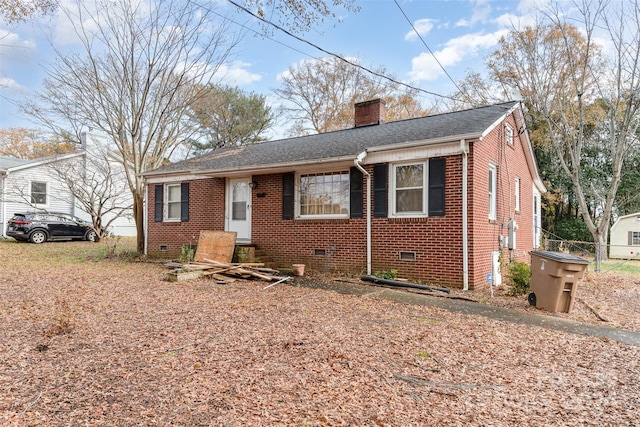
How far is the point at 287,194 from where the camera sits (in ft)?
33.0

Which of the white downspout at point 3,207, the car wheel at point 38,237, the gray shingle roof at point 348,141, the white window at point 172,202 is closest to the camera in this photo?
the gray shingle roof at point 348,141

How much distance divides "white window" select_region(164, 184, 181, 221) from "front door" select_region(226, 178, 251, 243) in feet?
7.35

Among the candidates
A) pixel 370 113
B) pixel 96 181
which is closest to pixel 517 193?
pixel 370 113

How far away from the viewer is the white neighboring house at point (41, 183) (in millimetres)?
18719

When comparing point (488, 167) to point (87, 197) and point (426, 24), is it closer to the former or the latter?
point (426, 24)

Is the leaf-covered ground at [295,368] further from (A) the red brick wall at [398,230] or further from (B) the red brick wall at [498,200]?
(B) the red brick wall at [498,200]

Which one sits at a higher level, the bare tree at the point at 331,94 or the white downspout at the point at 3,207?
the bare tree at the point at 331,94

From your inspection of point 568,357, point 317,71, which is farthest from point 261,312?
point 317,71

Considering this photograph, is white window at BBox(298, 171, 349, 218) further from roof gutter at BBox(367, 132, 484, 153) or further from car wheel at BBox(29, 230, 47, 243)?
car wheel at BBox(29, 230, 47, 243)

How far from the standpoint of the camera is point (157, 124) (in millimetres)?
12969

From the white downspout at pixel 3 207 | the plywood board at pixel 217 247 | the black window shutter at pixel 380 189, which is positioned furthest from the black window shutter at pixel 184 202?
the white downspout at pixel 3 207

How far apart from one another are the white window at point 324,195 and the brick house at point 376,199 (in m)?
0.03

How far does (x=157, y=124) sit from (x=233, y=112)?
14847mm

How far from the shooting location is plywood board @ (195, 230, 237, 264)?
968 centimetres
